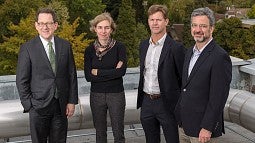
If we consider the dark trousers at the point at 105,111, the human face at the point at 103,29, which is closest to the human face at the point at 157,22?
the human face at the point at 103,29

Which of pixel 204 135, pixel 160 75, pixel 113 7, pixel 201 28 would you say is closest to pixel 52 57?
pixel 160 75

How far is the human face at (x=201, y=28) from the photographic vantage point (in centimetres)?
335

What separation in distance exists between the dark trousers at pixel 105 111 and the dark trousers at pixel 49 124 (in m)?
0.45

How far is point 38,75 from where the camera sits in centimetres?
384

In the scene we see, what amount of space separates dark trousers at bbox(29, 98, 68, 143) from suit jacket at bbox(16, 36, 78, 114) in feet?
0.19

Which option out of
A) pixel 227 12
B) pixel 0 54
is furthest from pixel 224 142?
pixel 227 12

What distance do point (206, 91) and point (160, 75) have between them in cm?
72

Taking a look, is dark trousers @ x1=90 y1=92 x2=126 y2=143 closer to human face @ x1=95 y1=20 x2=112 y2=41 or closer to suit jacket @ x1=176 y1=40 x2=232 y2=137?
human face @ x1=95 y1=20 x2=112 y2=41

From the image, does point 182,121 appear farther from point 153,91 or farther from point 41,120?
point 41,120

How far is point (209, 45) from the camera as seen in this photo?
3400 millimetres

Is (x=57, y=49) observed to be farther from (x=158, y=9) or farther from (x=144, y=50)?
(x=158, y=9)

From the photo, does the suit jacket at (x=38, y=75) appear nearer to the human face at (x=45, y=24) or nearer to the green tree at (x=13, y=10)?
the human face at (x=45, y=24)

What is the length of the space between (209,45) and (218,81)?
0.33 m

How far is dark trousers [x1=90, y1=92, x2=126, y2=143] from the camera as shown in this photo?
4.35 m
